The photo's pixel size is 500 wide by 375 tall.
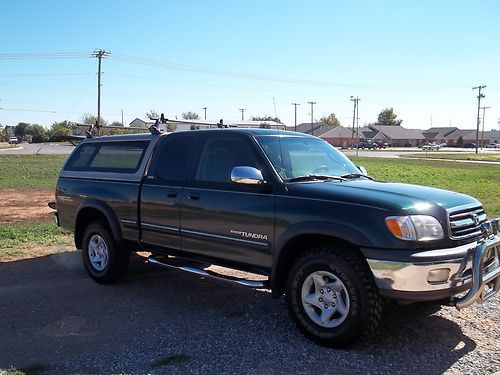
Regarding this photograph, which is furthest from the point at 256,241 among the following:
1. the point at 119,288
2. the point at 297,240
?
the point at 119,288

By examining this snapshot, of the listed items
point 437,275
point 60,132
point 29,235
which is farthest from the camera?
point 60,132

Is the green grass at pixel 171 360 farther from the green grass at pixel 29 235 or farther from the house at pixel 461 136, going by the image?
the house at pixel 461 136

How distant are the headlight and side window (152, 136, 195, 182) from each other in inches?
96.3

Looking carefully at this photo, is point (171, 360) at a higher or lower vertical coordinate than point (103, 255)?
lower

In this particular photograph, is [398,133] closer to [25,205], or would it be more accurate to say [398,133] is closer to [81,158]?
[25,205]

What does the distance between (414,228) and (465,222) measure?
→ 0.64 metres

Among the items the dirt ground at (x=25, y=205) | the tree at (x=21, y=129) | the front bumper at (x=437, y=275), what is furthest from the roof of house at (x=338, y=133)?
the front bumper at (x=437, y=275)

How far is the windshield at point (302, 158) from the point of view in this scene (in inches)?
196

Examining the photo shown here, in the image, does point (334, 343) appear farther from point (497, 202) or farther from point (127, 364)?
point (497, 202)

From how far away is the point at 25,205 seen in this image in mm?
13023

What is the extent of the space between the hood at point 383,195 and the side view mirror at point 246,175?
30 centimetres

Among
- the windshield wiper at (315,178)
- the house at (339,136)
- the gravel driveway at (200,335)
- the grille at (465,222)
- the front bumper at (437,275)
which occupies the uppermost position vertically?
the house at (339,136)

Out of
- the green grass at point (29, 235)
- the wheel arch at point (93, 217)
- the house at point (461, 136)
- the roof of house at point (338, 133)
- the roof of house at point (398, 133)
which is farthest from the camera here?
the house at point (461, 136)

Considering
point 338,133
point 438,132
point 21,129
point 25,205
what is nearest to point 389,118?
point 438,132
